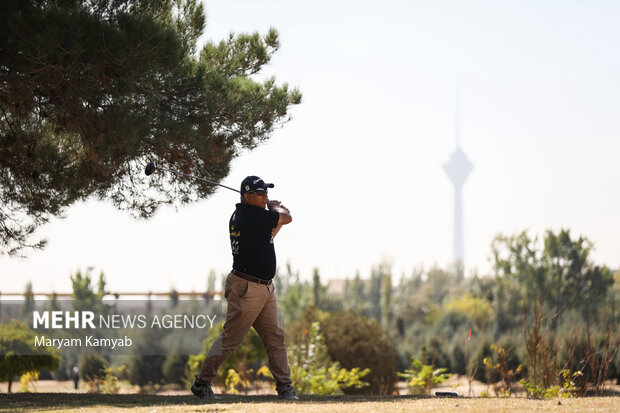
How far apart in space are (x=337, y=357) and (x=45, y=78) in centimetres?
1084

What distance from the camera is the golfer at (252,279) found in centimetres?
722

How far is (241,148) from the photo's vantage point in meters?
11.1

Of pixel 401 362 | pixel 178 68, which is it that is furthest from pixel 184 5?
pixel 401 362

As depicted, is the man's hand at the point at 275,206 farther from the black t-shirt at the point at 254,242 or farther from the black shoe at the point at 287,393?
the black shoe at the point at 287,393

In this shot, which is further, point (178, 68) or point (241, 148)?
point (241, 148)

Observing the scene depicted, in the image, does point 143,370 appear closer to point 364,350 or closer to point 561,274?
point 364,350

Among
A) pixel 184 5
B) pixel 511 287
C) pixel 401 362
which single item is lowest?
pixel 401 362

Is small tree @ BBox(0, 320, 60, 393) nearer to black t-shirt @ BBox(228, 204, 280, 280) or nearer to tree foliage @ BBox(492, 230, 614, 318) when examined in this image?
black t-shirt @ BBox(228, 204, 280, 280)

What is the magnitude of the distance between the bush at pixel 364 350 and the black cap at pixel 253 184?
33.8 ft

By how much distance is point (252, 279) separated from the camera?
23.7 ft

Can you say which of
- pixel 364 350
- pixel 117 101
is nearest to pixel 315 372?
pixel 364 350

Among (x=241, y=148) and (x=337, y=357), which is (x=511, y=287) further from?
(x=241, y=148)

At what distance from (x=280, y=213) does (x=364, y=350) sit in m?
10.7

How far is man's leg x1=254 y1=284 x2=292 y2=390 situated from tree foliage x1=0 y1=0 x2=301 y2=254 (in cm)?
291
